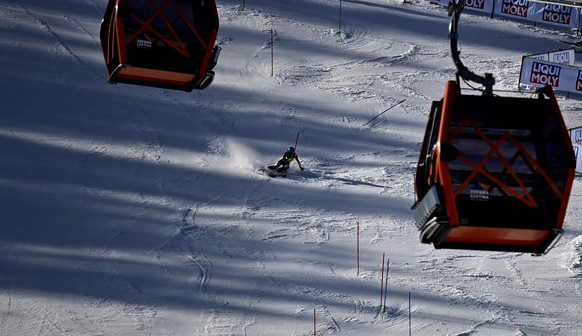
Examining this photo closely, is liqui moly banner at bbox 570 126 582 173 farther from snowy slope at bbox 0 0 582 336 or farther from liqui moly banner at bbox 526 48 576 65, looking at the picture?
liqui moly banner at bbox 526 48 576 65

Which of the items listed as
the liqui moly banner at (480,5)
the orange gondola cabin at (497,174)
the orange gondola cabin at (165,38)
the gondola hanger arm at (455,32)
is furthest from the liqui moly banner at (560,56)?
Answer: the gondola hanger arm at (455,32)

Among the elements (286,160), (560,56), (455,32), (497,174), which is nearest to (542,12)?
(560,56)

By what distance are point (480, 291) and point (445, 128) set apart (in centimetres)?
960

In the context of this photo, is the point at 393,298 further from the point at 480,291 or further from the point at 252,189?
the point at 252,189

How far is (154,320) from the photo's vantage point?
1806cm

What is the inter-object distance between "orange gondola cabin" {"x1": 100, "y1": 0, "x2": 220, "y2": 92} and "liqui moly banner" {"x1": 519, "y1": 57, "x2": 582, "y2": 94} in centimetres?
1556

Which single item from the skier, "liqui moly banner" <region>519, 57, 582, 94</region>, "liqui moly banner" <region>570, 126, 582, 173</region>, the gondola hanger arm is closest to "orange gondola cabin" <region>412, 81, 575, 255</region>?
the gondola hanger arm

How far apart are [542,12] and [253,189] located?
1082cm

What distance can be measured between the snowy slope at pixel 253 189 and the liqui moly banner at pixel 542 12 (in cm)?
36

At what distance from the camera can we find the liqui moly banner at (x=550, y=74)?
88.2 feet

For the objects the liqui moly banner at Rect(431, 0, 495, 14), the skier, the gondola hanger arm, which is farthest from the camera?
the liqui moly banner at Rect(431, 0, 495, 14)

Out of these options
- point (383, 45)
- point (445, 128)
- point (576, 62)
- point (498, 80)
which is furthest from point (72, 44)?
point (445, 128)

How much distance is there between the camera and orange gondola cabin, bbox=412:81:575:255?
972 cm

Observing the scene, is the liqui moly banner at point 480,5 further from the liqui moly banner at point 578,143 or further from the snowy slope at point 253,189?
the liqui moly banner at point 578,143
